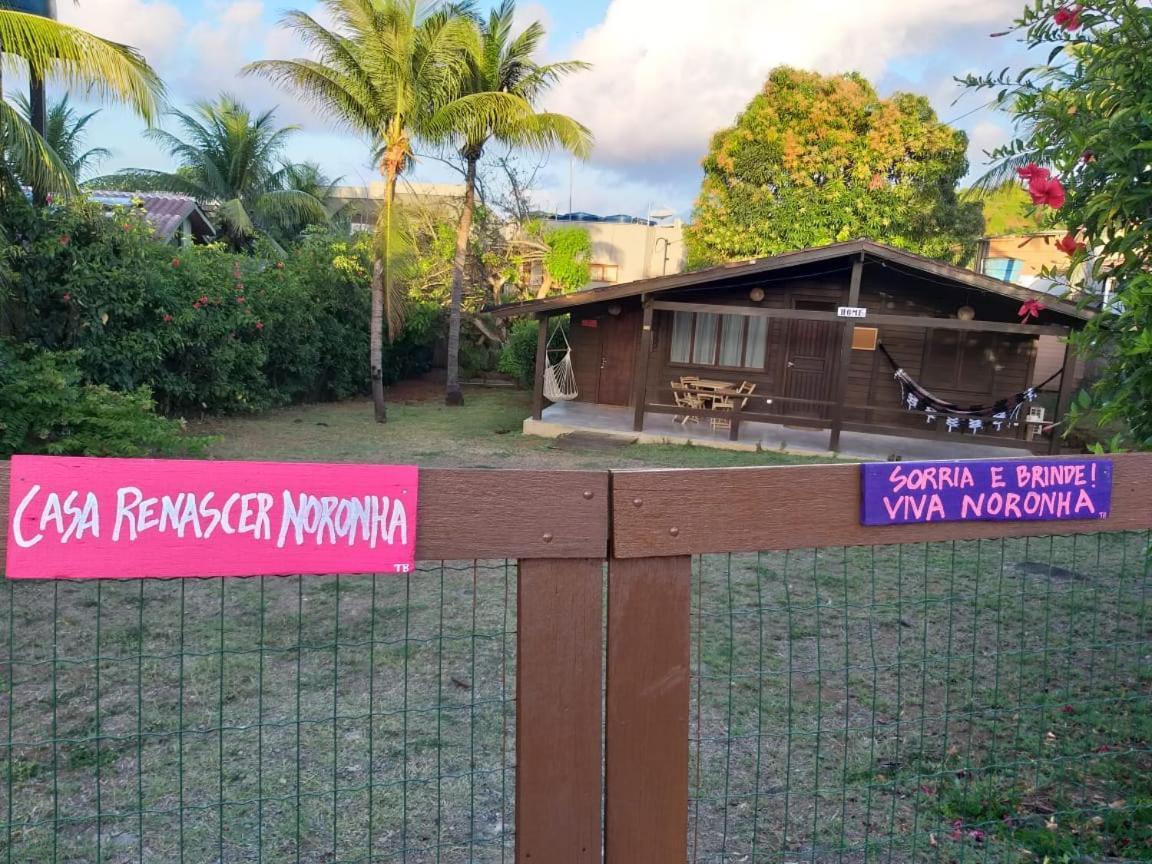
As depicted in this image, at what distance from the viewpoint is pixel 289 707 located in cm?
421

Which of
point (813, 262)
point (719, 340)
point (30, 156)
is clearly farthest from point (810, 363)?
point (30, 156)

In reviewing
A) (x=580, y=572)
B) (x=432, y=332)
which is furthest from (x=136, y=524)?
(x=432, y=332)

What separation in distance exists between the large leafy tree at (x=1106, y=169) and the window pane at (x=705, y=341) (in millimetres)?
13205

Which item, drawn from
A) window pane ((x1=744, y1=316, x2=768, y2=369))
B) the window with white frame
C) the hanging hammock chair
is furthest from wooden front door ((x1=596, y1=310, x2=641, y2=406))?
window pane ((x1=744, y1=316, x2=768, y2=369))

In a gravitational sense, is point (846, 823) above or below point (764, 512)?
below

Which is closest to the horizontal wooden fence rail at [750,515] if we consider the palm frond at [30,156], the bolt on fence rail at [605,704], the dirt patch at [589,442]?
the bolt on fence rail at [605,704]

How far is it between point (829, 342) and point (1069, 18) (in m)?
13.2

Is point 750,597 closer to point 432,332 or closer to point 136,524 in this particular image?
point 136,524

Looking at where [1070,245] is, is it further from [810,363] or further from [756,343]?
[756,343]

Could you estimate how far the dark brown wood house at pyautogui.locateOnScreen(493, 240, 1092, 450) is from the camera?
42.9ft

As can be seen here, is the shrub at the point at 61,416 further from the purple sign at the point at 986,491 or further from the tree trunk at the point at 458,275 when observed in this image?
the tree trunk at the point at 458,275

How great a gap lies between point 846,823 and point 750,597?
3.04m

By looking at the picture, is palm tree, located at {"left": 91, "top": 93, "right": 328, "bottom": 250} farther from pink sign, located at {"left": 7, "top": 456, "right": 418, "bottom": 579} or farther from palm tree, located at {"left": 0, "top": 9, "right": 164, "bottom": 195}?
pink sign, located at {"left": 7, "top": 456, "right": 418, "bottom": 579}

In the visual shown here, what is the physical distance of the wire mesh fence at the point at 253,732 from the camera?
9.71 feet
